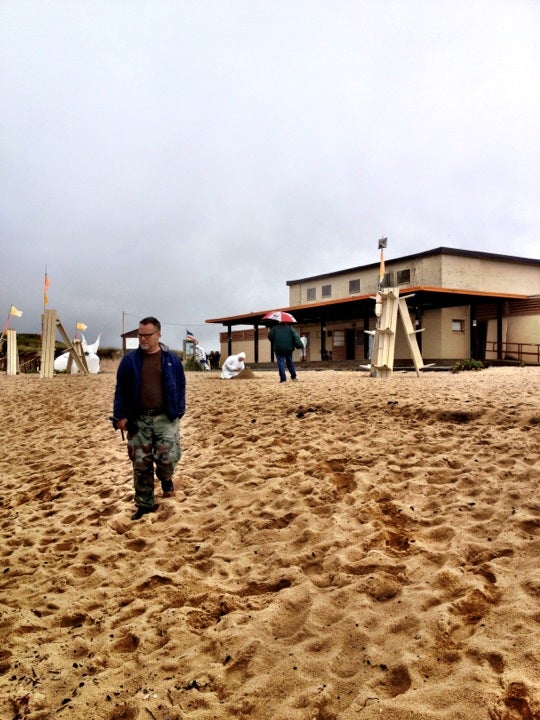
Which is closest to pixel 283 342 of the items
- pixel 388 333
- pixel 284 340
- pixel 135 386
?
pixel 284 340

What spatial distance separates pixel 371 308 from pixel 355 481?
21251 millimetres

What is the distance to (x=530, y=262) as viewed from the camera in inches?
1136

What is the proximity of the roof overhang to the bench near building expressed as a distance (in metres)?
0.04

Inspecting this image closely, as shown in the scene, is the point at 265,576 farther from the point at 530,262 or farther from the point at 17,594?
the point at 530,262

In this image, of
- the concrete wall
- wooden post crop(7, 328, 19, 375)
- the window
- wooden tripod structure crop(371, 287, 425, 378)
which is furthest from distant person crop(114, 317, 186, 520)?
the window

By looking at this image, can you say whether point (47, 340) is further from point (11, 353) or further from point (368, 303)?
point (368, 303)

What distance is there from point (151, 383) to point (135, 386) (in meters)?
0.15

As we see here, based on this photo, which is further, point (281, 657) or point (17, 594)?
point (17, 594)

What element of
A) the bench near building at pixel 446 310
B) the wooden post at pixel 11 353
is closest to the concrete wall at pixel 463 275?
the bench near building at pixel 446 310

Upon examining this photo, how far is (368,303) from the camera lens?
2525 cm

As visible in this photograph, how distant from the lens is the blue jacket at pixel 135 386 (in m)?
4.91

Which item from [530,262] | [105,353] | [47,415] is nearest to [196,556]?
[47,415]

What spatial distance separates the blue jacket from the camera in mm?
4914

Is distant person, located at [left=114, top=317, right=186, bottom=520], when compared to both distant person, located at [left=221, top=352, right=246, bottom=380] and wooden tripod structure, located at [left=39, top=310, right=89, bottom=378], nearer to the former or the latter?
distant person, located at [left=221, top=352, right=246, bottom=380]
